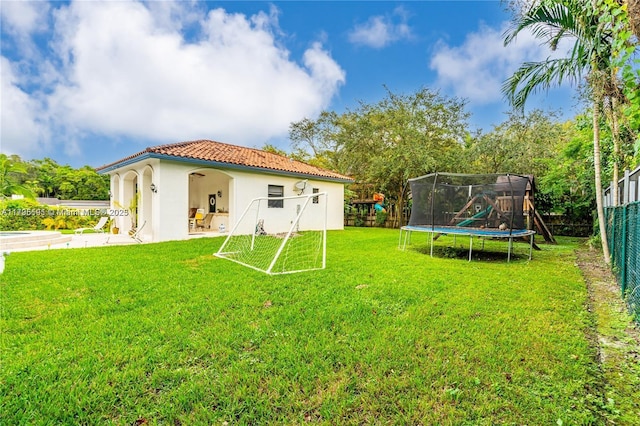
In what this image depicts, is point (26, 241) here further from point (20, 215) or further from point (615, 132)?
point (615, 132)

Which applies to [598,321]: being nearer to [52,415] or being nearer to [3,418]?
[52,415]

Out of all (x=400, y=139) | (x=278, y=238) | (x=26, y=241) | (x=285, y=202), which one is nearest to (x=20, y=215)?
(x=26, y=241)

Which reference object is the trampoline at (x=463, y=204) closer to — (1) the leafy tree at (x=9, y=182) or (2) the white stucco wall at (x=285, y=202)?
(2) the white stucco wall at (x=285, y=202)

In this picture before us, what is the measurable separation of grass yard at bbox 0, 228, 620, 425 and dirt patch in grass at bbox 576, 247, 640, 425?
106 mm

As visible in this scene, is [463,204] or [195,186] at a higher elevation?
[195,186]

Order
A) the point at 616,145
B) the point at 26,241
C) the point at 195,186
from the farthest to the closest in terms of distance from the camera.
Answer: the point at 195,186 < the point at 26,241 < the point at 616,145

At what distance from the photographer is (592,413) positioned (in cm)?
210

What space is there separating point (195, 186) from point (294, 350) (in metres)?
15.8

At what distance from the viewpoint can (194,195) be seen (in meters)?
17.0

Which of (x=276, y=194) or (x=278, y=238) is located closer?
(x=278, y=238)

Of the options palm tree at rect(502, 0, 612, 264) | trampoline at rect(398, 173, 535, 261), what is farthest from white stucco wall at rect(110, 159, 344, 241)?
palm tree at rect(502, 0, 612, 264)

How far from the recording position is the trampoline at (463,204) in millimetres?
8453

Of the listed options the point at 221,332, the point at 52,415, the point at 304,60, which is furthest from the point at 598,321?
the point at 304,60

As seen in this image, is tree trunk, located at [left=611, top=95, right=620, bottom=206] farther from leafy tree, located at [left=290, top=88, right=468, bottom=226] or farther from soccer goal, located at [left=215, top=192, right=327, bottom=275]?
leafy tree, located at [left=290, top=88, right=468, bottom=226]
